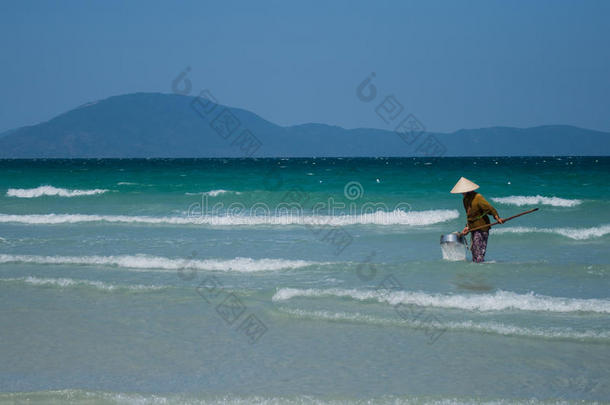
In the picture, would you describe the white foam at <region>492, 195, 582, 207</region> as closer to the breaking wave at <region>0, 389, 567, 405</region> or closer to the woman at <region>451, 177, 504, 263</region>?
A: the woman at <region>451, 177, 504, 263</region>

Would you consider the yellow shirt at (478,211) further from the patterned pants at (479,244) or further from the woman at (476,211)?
the patterned pants at (479,244)

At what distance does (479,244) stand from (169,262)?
5330mm

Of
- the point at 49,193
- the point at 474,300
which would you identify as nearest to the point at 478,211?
the point at 474,300

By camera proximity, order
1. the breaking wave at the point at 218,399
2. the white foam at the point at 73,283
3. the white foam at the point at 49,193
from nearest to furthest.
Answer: the breaking wave at the point at 218,399
the white foam at the point at 73,283
the white foam at the point at 49,193

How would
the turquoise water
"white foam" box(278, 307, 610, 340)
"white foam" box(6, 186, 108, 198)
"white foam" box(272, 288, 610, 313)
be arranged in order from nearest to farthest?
the turquoise water
"white foam" box(278, 307, 610, 340)
"white foam" box(272, 288, 610, 313)
"white foam" box(6, 186, 108, 198)

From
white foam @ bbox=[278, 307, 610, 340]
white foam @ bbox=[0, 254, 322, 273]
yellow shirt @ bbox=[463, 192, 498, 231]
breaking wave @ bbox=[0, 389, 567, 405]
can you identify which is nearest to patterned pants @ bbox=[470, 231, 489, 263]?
yellow shirt @ bbox=[463, 192, 498, 231]

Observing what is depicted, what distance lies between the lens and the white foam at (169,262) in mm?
9921

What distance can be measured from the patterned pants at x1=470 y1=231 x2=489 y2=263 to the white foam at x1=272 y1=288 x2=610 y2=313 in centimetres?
196

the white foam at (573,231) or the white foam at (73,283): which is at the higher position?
the white foam at (573,231)

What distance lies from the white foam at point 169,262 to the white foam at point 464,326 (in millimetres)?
2734

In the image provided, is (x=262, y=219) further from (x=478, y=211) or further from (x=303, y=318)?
(x=303, y=318)

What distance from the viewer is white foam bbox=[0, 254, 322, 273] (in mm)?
9921

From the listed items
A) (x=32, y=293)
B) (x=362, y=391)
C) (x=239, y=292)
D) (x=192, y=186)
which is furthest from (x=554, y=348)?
(x=192, y=186)

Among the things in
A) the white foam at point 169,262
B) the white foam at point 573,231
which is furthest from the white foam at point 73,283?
the white foam at point 573,231
